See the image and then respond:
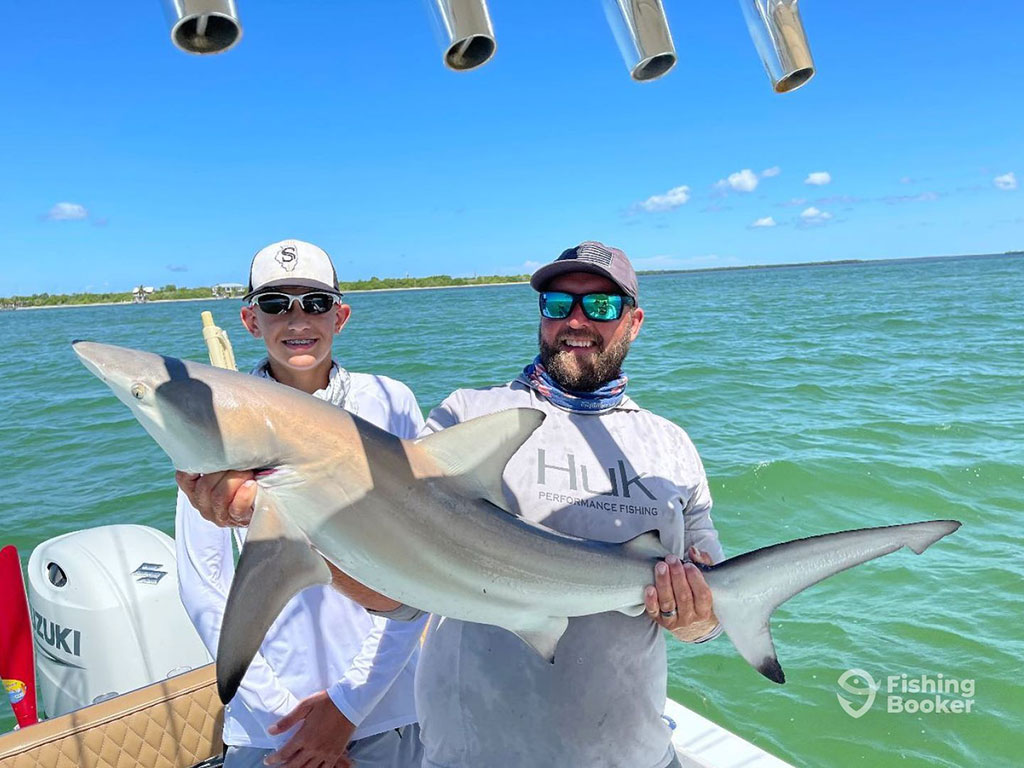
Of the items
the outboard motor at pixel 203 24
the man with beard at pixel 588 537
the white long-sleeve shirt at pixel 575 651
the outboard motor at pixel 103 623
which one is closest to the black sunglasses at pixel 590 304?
the man with beard at pixel 588 537

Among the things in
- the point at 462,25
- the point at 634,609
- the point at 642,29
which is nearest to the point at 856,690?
the point at 634,609

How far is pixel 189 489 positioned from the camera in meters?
1.65

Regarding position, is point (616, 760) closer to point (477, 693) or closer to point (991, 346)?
point (477, 693)

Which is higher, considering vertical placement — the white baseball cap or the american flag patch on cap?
the white baseball cap

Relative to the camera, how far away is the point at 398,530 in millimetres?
1705

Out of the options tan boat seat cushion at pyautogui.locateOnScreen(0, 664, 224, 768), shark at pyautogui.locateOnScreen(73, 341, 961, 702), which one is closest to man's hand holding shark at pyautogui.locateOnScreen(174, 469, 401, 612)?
shark at pyautogui.locateOnScreen(73, 341, 961, 702)

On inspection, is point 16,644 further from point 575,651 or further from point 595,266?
point 595,266

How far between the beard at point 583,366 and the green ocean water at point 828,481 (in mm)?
3436

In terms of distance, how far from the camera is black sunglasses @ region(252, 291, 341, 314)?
268 centimetres

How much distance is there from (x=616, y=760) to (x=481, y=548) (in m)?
0.89

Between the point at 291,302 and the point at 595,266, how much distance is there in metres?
1.17

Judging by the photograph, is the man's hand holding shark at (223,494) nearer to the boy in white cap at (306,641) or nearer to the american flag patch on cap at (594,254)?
the boy in white cap at (306,641)

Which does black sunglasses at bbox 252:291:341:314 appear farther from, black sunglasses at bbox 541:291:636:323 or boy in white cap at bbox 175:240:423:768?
black sunglasses at bbox 541:291:636:323

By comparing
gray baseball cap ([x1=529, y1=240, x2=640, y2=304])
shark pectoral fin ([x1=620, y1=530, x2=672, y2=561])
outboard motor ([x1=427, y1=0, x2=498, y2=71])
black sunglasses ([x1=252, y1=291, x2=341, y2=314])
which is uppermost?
outboard motor ([x1=427, y1=0, x2=498, y2=71])
